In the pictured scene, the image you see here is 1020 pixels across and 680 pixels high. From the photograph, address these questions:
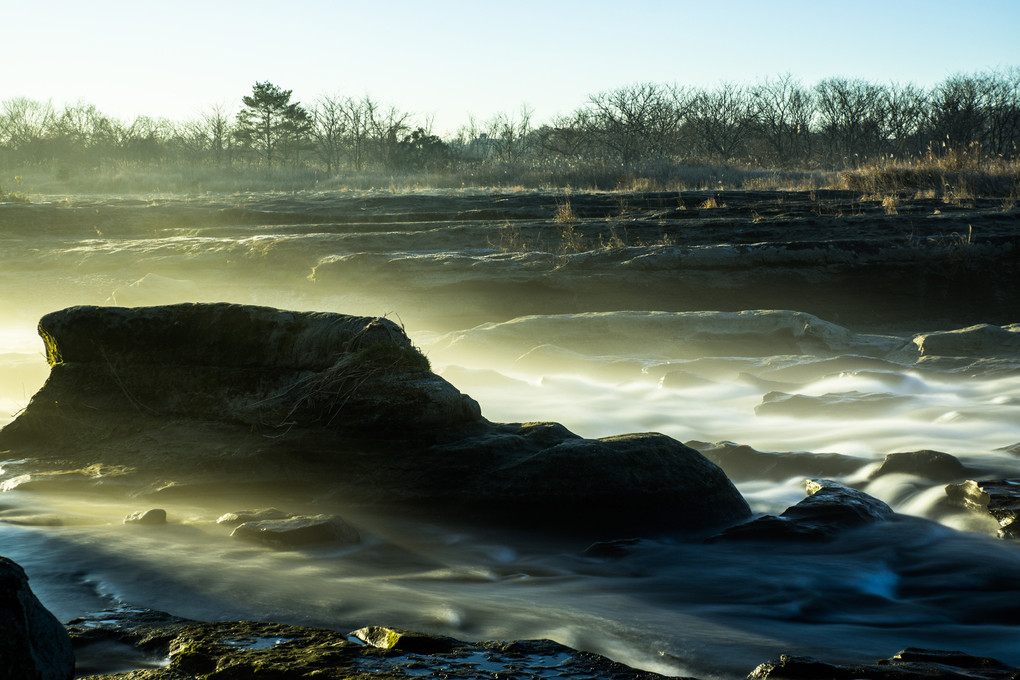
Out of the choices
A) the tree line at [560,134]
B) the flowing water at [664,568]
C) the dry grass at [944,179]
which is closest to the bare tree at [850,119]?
the tree line at [560,134]

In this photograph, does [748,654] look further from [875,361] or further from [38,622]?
[875,361]

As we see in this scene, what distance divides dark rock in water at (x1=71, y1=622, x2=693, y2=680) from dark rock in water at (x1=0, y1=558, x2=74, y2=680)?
27 cm

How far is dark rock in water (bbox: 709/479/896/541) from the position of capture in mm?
4457

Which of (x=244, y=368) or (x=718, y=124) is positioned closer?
(x=244, y=368)

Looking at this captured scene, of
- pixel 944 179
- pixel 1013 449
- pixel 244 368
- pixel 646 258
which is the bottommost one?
pixel 1013 449

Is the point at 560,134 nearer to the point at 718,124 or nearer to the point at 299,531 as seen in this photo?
the point at 718,124

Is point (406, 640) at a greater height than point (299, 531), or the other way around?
point (406, 640)

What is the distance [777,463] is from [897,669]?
3.35 m

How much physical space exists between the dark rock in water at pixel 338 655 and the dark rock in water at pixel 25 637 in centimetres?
27

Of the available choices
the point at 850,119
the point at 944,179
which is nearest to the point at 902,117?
the point at 850,119

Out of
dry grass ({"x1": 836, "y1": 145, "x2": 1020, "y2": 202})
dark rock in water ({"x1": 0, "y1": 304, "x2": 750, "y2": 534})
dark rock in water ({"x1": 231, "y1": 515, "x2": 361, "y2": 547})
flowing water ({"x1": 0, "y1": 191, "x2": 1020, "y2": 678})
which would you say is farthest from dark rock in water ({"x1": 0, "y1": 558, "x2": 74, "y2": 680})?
dry grass ({"x1": 836, "y1": 145, "x2": 1020, "y2": 202})

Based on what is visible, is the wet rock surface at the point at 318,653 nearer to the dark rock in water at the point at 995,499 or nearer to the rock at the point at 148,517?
the rock at the point at 148,517

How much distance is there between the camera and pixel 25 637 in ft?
6.41

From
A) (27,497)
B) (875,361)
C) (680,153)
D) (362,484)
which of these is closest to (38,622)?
(362,484)
